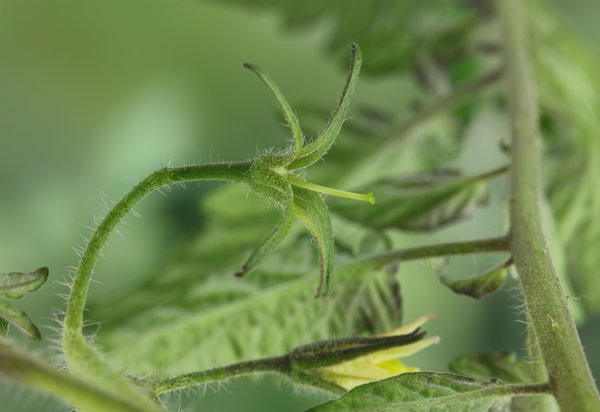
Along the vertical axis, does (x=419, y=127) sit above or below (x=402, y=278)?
above

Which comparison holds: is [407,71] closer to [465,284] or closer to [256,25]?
[256,25]

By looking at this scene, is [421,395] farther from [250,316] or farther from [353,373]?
[250,316]

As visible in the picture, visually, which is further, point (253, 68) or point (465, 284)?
point (465, 284)

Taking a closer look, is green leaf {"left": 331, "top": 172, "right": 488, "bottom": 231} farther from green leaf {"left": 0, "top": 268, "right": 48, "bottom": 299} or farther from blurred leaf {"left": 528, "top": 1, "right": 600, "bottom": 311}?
green leaf {"left": 0, "top": 268, "right": 48, "bottom": 299}

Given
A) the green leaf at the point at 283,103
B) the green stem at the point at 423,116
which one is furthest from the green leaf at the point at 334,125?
the green stem at the point at 423,116

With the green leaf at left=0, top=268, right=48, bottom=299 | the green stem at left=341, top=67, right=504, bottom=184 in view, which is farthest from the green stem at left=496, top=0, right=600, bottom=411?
the green leaf at left=0, top=268, right=48, bottom=299

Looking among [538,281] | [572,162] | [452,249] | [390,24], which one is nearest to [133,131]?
[390,24]

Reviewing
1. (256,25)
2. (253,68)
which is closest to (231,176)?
(253,68)
